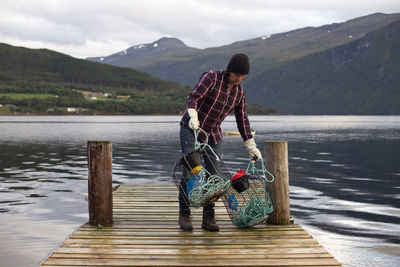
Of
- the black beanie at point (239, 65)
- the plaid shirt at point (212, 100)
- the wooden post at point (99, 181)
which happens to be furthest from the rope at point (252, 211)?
the wooden post at point (99, 181)

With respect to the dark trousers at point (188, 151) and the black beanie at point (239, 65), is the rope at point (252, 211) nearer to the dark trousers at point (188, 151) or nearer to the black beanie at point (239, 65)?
the dark trousers at point (188, 151)

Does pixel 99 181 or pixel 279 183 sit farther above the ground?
pixel 99 181

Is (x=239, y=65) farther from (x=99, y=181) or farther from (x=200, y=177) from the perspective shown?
(x=99, y=181)

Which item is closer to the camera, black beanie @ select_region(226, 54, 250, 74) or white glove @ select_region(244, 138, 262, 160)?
black beanie @ select_region(226, 54, 250, 74)

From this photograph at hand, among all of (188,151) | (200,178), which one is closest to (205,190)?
(200,178)

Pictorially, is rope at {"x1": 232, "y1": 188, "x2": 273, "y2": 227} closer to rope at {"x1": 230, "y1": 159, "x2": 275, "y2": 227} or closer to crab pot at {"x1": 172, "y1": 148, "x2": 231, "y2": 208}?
rope at {"x1": 230, "y1": 159, "x2": 275, "y2": 227}

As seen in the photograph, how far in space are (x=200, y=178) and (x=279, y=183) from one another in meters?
1.77

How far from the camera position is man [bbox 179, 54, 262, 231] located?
6680 mm

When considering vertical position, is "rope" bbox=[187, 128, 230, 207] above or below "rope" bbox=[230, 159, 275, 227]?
above

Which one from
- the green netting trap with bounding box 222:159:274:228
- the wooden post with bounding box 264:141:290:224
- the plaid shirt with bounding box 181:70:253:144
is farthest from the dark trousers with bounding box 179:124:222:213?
the wooden post with bounding box 264:141:290:224

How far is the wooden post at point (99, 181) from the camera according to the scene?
729 cm

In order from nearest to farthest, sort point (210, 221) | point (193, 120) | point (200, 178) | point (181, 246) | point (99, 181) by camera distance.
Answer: point (181, 246), point (193, 120), point (200, 178), point (210, 221), point (99, 181)

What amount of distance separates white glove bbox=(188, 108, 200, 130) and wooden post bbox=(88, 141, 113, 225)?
1.68m

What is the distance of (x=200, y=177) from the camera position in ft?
21.4
